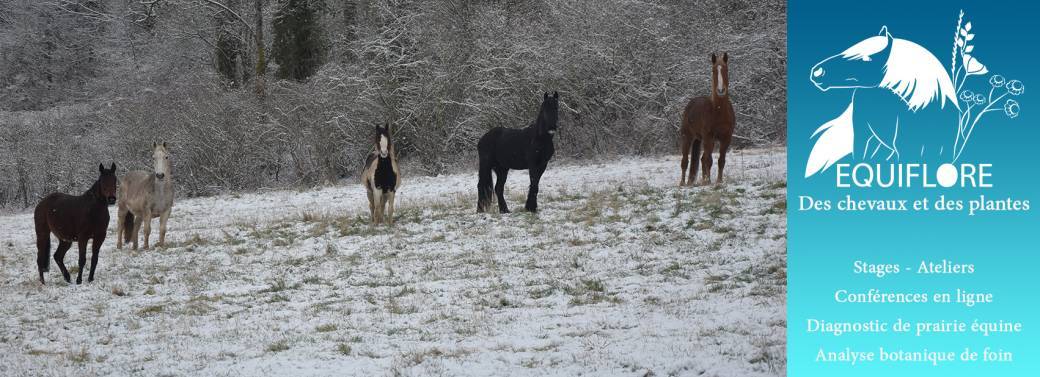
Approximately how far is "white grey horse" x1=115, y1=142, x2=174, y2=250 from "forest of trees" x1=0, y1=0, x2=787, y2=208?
12.3m

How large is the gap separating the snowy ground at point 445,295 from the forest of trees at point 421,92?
9349 mm

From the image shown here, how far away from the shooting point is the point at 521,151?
15156mm

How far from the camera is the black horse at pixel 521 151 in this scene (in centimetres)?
1453

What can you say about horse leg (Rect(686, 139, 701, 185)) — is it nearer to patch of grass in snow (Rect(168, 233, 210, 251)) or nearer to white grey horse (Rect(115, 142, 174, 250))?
patch of grass in snow (Rect(168, 233, 210, 251))

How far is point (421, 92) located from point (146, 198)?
46.0 ft

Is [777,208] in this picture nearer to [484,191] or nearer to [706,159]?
[706,159]

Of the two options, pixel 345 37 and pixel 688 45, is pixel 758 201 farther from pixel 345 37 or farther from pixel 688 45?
pixel 345 37

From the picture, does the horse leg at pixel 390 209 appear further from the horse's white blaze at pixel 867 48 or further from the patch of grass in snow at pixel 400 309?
the horse's white blaze at pixel 867 48

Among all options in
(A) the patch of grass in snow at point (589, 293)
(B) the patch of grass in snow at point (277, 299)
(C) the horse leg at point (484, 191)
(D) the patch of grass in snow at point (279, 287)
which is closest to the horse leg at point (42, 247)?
(D) the patch of grass in snow at point (279, 287)

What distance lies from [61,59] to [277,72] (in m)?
20.4

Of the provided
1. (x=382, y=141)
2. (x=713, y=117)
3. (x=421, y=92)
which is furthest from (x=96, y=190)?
(x=421, y=92)

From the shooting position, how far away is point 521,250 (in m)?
12.3

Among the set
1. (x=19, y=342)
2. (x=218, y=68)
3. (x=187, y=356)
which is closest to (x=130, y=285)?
(x=19, y=342)

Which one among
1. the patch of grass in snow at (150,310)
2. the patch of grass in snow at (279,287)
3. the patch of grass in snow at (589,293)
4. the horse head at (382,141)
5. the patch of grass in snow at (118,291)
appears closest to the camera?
the patch of grass in snow at (589,293)
